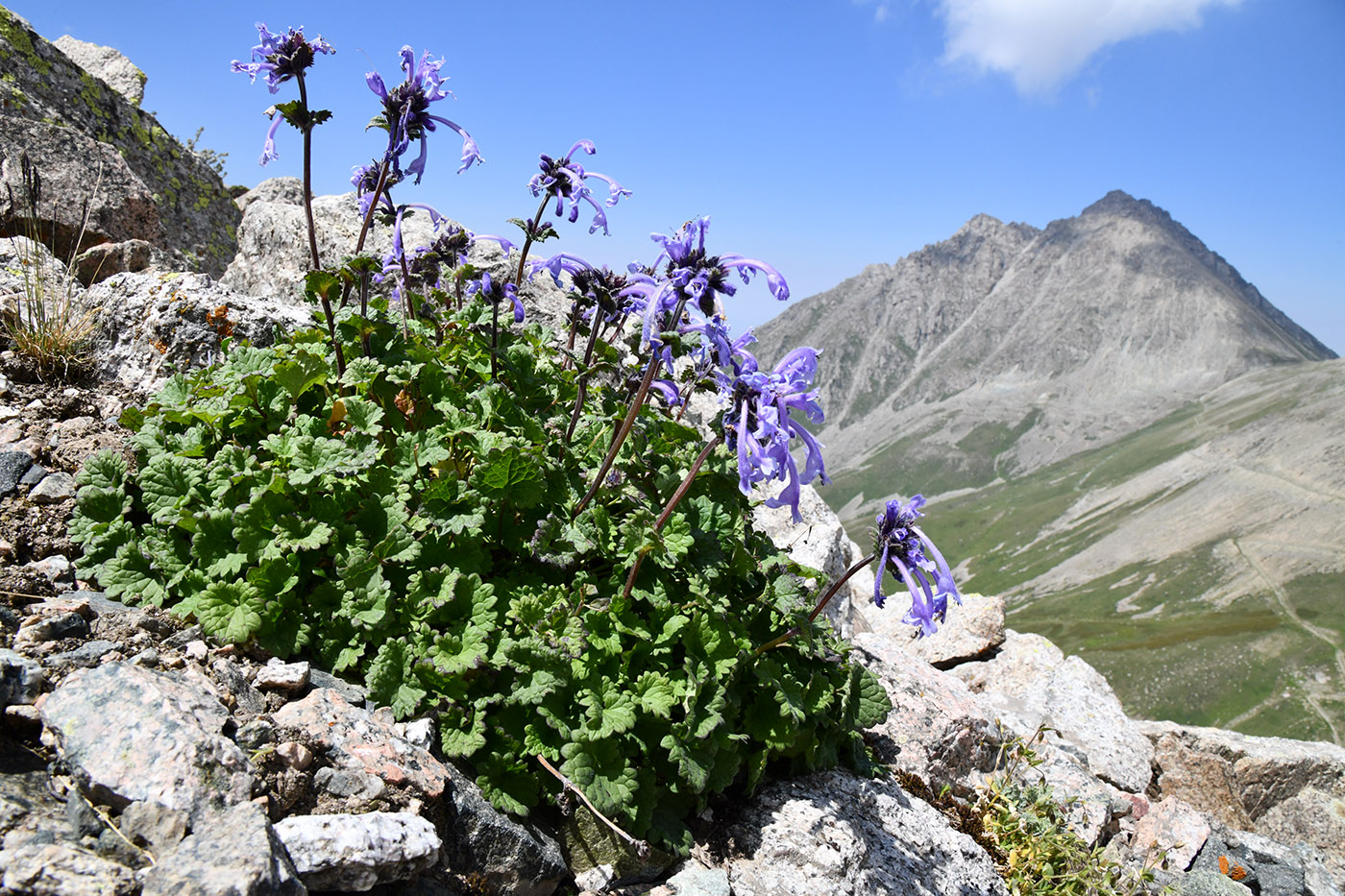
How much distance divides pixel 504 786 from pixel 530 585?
117 centimetres

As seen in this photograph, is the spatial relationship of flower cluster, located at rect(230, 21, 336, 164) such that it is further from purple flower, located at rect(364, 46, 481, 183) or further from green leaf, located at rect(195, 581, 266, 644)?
green leaf, located at rect(195, 581, 266, 644)

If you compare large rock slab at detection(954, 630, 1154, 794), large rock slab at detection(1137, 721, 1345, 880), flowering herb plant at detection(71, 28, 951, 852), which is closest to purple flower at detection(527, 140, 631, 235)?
flowering herb plant at detection(71, 28, 951, 852)

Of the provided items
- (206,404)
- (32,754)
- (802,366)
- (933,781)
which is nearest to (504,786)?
(32,754)

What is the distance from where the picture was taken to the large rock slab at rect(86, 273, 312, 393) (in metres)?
6.79

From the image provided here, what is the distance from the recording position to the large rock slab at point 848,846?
490 cm

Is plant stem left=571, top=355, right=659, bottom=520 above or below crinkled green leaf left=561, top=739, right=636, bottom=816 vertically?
above

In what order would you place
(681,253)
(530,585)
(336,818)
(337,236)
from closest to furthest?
(336,818) → (681,253) → (530,585) → (337,236)

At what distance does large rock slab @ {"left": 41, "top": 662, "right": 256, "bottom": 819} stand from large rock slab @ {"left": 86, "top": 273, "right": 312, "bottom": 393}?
3885 mm

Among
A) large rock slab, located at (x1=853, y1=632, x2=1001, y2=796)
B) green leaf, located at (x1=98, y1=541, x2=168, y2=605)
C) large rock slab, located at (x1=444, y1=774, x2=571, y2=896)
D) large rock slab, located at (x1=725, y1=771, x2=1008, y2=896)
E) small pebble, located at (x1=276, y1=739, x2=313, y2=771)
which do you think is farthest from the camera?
large rock slab, located at (x1=853, y1=632, x2=1001, y2=796)

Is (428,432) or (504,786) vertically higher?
(428,432)

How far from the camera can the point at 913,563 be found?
496 centimetres

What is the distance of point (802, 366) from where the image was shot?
4.71 m

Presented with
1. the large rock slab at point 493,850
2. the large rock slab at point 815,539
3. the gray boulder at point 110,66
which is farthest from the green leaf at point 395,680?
the gray boulder at point 110,66

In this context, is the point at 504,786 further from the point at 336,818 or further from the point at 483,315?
the point at 483,315
